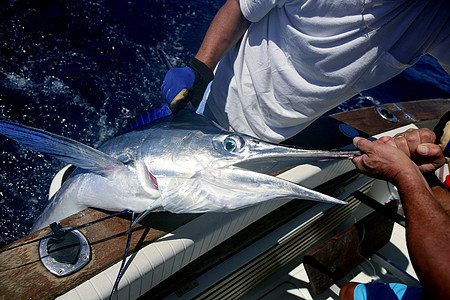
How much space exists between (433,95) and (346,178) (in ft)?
18.3

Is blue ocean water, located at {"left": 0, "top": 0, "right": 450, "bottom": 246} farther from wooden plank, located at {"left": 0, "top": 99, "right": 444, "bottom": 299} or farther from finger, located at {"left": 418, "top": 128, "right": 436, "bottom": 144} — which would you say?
finger, located at {"left": 418, "top": 128, "right": 436, "bottom": 144}

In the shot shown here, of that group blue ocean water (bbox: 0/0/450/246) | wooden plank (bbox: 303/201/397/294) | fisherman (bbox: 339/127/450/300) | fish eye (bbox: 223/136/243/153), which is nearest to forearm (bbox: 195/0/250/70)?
fish eye (bbox: 223/136/243/153)

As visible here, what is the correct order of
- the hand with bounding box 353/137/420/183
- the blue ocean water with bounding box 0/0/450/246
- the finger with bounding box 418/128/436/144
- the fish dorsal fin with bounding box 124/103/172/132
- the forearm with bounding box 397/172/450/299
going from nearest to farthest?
the forearm with bounding box 397/172/450/299, the hand with bounding box 353/137/420/183, the finger with bounding box 418/128/436/144, the fish dorsal fin with bounding box 124/103/172/132, the blue ocean water with bounding box 0/0/450/246

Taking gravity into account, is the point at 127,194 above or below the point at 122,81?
below

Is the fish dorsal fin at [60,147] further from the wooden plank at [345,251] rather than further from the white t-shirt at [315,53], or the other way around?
the wooden plank at [345,251]

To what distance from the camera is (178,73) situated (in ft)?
4.85

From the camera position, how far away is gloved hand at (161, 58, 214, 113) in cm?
144

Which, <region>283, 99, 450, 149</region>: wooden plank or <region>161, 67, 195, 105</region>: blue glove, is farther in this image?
<region>283, 99, 450, 149</region>: wooden plank

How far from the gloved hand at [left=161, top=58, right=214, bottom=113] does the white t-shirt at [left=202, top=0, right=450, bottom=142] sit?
5.1 inches

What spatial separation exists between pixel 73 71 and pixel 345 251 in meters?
3.30

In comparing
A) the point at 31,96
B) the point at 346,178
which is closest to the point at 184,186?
the point at 346,178

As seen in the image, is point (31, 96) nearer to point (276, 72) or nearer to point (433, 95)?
point (276, 72)

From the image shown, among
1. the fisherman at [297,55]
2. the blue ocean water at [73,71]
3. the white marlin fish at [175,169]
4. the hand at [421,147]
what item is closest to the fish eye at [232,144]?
the white marlin fish at [175,169]

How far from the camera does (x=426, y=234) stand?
77cm
